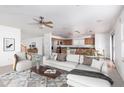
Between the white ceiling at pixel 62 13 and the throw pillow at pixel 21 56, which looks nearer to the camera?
the white ceiling at pixel 62 13

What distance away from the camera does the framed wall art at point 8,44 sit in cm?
524

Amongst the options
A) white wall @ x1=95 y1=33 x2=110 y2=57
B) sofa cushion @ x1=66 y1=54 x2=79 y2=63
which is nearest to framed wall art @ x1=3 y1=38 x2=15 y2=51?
sofa cushion @ x1=66 y1=54 x2=79 y2=63

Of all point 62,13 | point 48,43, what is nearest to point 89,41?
point 48,43

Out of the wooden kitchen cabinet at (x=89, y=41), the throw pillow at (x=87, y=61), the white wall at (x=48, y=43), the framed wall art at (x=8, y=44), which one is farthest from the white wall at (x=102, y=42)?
the framed wall art at (x=8, y=44)

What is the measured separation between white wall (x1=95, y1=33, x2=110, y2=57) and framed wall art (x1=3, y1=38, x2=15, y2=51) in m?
6.60

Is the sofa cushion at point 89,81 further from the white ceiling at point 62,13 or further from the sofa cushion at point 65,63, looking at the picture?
the white ceiling at point 62,13

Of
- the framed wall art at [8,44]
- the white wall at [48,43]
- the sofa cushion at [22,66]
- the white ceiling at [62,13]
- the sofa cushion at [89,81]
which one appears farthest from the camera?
the white wall at [48,43]

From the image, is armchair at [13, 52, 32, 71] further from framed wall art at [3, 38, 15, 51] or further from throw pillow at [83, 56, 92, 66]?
throw pillow at [83, 56, 92, 66]

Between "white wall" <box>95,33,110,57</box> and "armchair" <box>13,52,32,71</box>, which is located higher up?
"white wall" <box>95,33,110,57</box>

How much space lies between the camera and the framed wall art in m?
5.24

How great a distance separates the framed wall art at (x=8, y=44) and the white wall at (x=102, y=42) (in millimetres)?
6597

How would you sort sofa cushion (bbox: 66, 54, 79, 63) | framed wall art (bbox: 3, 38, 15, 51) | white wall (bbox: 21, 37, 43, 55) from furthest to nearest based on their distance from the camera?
white wall (bbox: 21, 37, 43, 55) → framed wall art (bbox: 3, 38, 15, 51) → sofa cushion (bbox: 66, 54, 79, 63)
